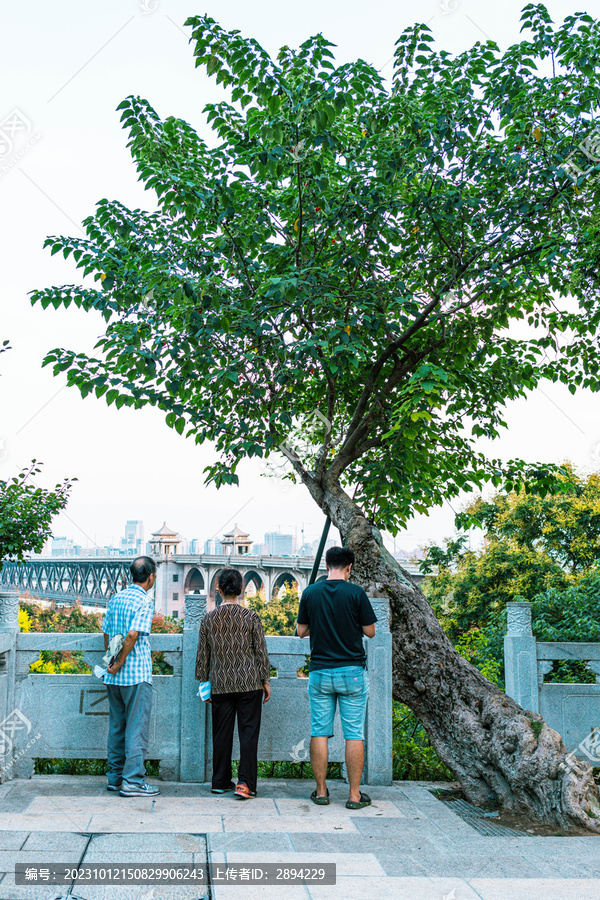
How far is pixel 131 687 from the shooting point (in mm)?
4738

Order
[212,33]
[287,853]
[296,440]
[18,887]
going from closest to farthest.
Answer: [18,887], [287,853], [212,33], [296,440]

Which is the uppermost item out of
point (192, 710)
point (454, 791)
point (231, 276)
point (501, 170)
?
point (501, 170)

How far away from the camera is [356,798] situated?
15.2 feet

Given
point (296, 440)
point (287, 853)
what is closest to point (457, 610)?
point (296, 440)

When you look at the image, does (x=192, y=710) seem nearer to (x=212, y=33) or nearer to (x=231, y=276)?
(x=231, y=276)

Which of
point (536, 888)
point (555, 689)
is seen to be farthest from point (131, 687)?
point (555, 689)

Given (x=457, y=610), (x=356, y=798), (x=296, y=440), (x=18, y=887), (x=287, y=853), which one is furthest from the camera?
(x=457, y=610)

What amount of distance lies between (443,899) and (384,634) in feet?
7.14

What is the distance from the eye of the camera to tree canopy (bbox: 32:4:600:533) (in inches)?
208

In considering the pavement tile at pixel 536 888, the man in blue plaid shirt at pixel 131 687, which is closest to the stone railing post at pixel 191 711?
the man in blue plaid shirt at pixel 131 687

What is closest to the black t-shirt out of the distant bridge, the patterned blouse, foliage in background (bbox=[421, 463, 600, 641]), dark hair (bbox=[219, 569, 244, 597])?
the patterned blouse

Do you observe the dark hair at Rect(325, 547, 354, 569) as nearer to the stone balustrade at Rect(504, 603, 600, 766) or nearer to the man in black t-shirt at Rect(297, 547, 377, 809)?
the man in black t-shirt at Rect(297, 547, 377, 809)

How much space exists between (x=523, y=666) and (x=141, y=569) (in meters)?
3.31

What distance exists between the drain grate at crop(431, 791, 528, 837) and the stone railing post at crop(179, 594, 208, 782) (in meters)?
1.82
